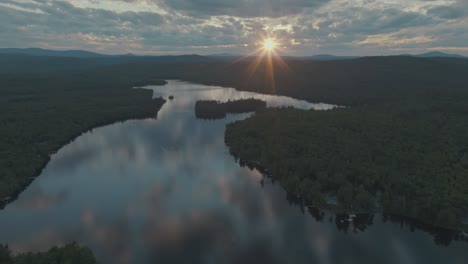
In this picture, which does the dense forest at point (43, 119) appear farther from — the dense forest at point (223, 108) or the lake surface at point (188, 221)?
the dense forest at point (223, 108)

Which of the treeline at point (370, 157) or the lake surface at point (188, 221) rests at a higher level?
the treeline at point (370, 157)

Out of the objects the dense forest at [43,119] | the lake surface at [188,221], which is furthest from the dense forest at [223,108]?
the lake surface at [188,221]

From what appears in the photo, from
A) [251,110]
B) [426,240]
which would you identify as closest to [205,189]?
[426,240]

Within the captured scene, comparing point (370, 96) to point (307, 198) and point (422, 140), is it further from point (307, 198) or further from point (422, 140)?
point (307, 198)

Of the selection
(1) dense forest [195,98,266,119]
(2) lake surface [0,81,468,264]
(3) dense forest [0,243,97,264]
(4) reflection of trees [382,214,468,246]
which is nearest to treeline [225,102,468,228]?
(4) reflection of trees [382,214,468,246]

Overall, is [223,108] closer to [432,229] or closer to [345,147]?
[345,147]

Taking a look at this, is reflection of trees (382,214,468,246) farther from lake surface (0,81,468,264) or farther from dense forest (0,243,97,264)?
dense forest (0,243,97,264)

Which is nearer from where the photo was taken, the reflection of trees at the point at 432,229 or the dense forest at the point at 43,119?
the reflection of trees at the point at 432,229
